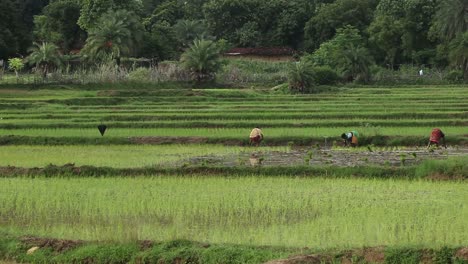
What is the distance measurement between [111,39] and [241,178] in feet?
109

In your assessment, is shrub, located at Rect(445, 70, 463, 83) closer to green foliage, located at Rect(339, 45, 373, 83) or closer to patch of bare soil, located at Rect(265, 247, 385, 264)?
green foliage, located at Rect(339, 45, 373, 83)

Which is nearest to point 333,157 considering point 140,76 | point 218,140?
point 218,140

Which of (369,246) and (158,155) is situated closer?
(369,246)

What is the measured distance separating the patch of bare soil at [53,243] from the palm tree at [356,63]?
3573 centimetres

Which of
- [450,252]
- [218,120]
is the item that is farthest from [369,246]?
[218,120]

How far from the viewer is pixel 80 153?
53.8 ft

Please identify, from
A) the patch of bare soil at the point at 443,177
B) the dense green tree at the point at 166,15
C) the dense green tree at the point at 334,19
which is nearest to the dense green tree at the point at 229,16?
the dense green tree at the point at 166,15

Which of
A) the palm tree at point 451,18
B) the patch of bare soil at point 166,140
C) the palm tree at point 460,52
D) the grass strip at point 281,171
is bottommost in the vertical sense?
the patch of bare soil at point 166,140

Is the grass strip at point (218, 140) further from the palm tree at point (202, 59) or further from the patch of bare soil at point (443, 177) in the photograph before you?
the palm tree at point (202, 59)

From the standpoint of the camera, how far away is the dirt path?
Answer: 13852 millimetres

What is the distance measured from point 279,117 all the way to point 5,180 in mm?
11416

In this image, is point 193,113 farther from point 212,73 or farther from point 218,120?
point 212,73

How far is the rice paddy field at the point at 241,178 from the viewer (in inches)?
336

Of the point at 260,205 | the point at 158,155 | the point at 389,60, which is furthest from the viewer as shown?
the point at 389,60
